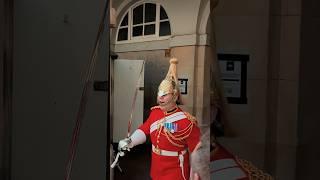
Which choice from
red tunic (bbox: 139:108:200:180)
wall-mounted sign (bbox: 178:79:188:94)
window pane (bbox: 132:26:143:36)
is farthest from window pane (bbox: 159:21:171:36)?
red tunic (bbox: 139:108:200:180)

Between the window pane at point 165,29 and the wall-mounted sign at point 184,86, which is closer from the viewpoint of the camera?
the wall-mounted sign at point 184,86

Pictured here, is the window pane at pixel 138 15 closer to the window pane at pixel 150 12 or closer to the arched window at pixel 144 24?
the arched window at pixel 144 24

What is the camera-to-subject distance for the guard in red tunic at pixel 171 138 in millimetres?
2271

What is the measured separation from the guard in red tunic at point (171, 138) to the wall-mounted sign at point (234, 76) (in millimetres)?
1500

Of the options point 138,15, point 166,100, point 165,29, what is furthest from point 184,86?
point 138,15

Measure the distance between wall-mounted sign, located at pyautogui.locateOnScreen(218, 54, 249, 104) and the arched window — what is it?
3174 mm

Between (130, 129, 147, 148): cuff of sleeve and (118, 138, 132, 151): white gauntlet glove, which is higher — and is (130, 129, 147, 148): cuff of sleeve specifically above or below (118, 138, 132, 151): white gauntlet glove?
above

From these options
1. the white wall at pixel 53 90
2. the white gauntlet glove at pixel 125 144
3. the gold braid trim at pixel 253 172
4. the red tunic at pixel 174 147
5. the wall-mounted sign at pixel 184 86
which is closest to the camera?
the gold braid trim at pixel 253 172

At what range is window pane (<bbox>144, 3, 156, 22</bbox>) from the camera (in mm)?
4113

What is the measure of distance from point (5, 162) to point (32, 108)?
0.22m

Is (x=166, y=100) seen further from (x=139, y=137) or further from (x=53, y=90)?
(x=53, y=90)

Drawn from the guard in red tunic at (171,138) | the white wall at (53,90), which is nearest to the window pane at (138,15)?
the guard in red tunic at (171,138)

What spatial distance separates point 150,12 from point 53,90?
9.29ft

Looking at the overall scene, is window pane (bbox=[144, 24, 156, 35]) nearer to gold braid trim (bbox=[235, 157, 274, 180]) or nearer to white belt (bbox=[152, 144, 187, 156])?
white belt (bbox=[152, 144, 187, 156])
